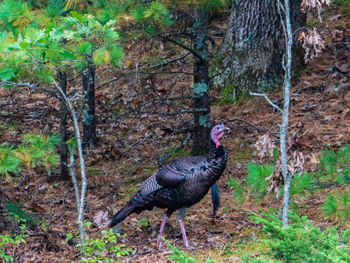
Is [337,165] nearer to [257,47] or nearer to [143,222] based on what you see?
[143,222]

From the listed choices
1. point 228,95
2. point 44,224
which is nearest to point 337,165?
point 44,224

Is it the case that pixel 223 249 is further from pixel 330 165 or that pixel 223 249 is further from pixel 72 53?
pixel 72 53

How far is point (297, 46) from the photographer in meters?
8.46

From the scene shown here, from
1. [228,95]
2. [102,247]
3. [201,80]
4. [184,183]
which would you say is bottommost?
[102,247]

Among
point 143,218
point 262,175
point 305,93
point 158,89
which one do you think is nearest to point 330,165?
point 262,175

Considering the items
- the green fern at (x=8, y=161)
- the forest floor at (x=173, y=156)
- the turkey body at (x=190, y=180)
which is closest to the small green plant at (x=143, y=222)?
the forest floor at (x=173, y=156)

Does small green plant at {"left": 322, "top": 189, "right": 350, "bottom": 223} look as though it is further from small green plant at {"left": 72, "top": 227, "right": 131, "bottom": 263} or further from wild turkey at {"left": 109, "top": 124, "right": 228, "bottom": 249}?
small green plant at {"left": 72, "top": 227, "right": 131, "bottom": 263}

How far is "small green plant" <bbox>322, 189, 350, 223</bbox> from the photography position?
181 inches

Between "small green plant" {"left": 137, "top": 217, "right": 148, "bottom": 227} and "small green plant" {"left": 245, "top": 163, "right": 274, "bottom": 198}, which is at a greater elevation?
"small green plant" {"left": 245, "top": 163, "right": 274, "bottom": 198}

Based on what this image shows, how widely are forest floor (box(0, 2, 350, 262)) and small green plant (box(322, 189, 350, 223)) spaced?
44 cm

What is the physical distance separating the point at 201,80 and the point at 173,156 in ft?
4.56

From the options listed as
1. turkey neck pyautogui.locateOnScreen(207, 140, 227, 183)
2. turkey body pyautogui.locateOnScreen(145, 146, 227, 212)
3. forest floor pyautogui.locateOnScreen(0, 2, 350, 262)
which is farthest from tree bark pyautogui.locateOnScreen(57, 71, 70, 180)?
turkey neck pyautogui.locateOnScreen(207, 140, 227, 183)

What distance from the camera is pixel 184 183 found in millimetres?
5516

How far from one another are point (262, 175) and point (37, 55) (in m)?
2.59
